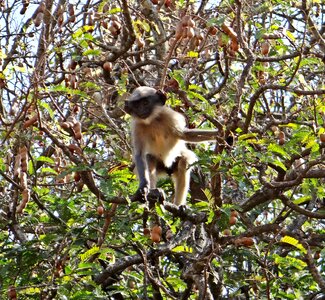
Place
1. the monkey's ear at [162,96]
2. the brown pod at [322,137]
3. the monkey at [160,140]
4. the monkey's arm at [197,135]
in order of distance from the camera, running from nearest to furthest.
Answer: the brown pod at [322,137] → the monkey's ear at [162,96] → the monkey's arm at [197,135] → the monkey at [160,140]

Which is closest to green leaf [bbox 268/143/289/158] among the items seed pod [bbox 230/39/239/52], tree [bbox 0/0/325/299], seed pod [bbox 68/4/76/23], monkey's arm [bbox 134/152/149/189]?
tree [bbox 0/0/325/299]

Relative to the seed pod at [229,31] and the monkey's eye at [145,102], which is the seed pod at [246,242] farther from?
the monkey's eye at [145,102]

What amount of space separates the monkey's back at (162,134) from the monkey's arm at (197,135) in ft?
0.37

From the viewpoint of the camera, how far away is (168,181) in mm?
8805

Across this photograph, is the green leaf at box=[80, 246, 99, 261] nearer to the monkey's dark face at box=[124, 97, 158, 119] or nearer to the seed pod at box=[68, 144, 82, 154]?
the seed pod at box=[68, 144, 82, 154]

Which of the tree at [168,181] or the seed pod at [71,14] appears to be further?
the seed pod at [71,14]

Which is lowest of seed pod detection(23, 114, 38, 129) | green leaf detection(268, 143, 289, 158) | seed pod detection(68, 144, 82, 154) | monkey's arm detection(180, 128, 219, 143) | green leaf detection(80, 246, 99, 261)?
green leaf detection(80, 246, 99, 261)

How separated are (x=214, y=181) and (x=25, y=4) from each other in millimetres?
4000

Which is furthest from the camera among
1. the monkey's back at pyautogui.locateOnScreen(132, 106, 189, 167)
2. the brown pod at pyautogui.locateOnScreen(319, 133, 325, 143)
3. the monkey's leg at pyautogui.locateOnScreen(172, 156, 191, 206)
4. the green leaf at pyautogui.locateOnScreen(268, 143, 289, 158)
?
the monkey's back at pyautogui.locateOnScreen(132, 106, 189, 167)

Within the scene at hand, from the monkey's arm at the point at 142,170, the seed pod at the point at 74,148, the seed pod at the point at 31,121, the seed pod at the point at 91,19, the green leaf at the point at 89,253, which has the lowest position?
the green leaf at the point at 89,253

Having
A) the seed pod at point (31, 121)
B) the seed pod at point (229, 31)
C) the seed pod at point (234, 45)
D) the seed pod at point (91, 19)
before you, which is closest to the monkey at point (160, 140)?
the seed pod at point (91, 19)

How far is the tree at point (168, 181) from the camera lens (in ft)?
19.9

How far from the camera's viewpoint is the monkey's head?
7.61 meters

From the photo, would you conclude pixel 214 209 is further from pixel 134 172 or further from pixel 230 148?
pixel 134 172
